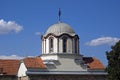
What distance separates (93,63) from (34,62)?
8070mm

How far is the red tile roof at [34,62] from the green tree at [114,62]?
466 inches

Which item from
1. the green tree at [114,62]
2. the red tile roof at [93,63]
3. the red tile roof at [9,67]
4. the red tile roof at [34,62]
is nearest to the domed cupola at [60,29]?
the red tile roof at [34,62]

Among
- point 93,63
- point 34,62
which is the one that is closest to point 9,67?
point 34,62

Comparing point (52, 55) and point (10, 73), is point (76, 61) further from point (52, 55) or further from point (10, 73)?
point (10, 73)

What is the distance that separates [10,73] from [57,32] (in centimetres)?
880

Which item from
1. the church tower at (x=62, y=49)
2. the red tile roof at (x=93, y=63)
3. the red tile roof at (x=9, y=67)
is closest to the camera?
the church tower at (x=62, y=49)

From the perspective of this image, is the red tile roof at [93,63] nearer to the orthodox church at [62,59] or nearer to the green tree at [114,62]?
the orthodox church at [62,59]

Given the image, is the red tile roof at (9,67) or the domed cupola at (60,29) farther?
the red tile roof at (9,67)

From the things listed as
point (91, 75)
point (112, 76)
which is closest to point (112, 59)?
point (112, 76)

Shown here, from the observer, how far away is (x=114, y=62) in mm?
40094

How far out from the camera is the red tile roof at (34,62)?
49.9 meters

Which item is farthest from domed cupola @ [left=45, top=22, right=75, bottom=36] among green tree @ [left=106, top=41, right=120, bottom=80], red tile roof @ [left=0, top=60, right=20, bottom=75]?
green tree @ [left=106, top=41, right=120, bottom=80]

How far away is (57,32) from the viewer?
2039 inches

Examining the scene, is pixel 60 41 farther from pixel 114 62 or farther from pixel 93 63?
pixel 114 62
